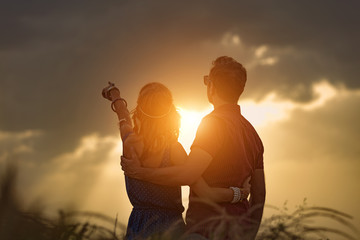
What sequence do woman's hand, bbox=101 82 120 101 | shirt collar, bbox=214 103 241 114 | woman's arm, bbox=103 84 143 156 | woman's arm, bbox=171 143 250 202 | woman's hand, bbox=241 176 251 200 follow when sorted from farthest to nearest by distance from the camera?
woman's hand, bbox=101 82 120 101
shirt collar, bbox=214 103 241 114
woman's arm, bbox=103 84 143 156
woman's hand, bbox=241 176 251 200
woman's arm, bbox=171 143 250 202

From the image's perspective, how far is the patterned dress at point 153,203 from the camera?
4.97 metres

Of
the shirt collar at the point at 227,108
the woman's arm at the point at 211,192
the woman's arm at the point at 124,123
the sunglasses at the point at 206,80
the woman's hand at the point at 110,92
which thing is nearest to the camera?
the woman's arm at the point at 211,192

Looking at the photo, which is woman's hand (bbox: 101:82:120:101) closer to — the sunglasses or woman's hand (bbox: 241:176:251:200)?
the sunglasses

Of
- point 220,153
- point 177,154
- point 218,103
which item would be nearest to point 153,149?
point 177,154

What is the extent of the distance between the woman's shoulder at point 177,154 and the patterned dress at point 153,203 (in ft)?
0.16

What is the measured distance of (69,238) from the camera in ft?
7.65

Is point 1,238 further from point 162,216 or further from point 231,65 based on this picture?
point 231,65

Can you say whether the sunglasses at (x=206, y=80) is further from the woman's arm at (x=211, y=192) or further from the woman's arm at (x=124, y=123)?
the woman's arm at (x=211, y=192)

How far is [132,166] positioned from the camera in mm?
4828

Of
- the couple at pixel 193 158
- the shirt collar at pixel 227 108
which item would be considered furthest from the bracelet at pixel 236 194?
the shirt collar at pixel 227 108

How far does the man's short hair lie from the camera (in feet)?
16.9

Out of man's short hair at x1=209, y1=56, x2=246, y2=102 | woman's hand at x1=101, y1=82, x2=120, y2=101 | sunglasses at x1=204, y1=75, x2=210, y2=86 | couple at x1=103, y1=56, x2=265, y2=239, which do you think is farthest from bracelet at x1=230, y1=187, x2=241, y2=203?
woman's hand at x1=101, y1=82, x2=120, y2=101

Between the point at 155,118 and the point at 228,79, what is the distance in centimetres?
97

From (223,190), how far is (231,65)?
1.53 metres
